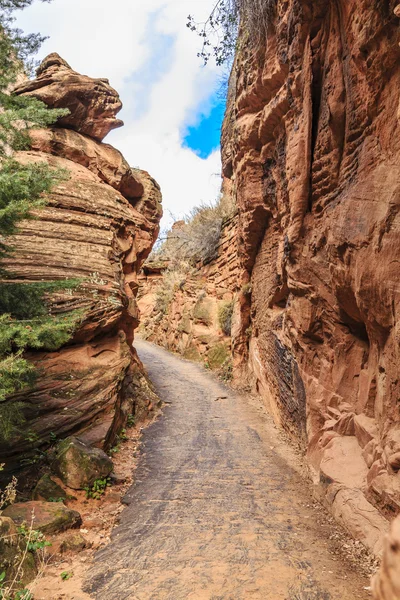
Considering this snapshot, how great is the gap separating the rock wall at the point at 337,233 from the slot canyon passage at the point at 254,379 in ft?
0.13

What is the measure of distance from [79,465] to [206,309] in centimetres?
1336

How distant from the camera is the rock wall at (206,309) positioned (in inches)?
725

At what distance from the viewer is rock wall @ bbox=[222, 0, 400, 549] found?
501cm

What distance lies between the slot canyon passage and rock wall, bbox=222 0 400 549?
4 centimetres

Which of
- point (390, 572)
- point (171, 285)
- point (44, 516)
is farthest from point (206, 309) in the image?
point (390, 572)

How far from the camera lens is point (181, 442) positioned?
930 cm

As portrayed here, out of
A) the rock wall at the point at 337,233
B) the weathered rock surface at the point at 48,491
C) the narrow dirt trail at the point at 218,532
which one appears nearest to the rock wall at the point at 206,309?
the rock wall at the point at 337,233

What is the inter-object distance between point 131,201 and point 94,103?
3858mm

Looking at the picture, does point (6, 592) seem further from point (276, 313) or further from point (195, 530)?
point (276, 313)

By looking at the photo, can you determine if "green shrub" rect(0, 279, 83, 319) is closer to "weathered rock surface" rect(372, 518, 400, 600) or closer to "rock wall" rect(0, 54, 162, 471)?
"rock wall" rect(0, 54, 162, 471)

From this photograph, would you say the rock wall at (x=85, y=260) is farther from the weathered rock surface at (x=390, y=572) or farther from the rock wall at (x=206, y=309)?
the weathered rock surface at (x=390, y=572)

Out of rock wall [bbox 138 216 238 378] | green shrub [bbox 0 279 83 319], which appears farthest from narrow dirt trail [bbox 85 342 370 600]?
rock wall [bbox 138 216 238 378]

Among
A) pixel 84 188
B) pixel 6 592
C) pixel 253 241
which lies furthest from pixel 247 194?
pixel 6 592

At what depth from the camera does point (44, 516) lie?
5.22m
